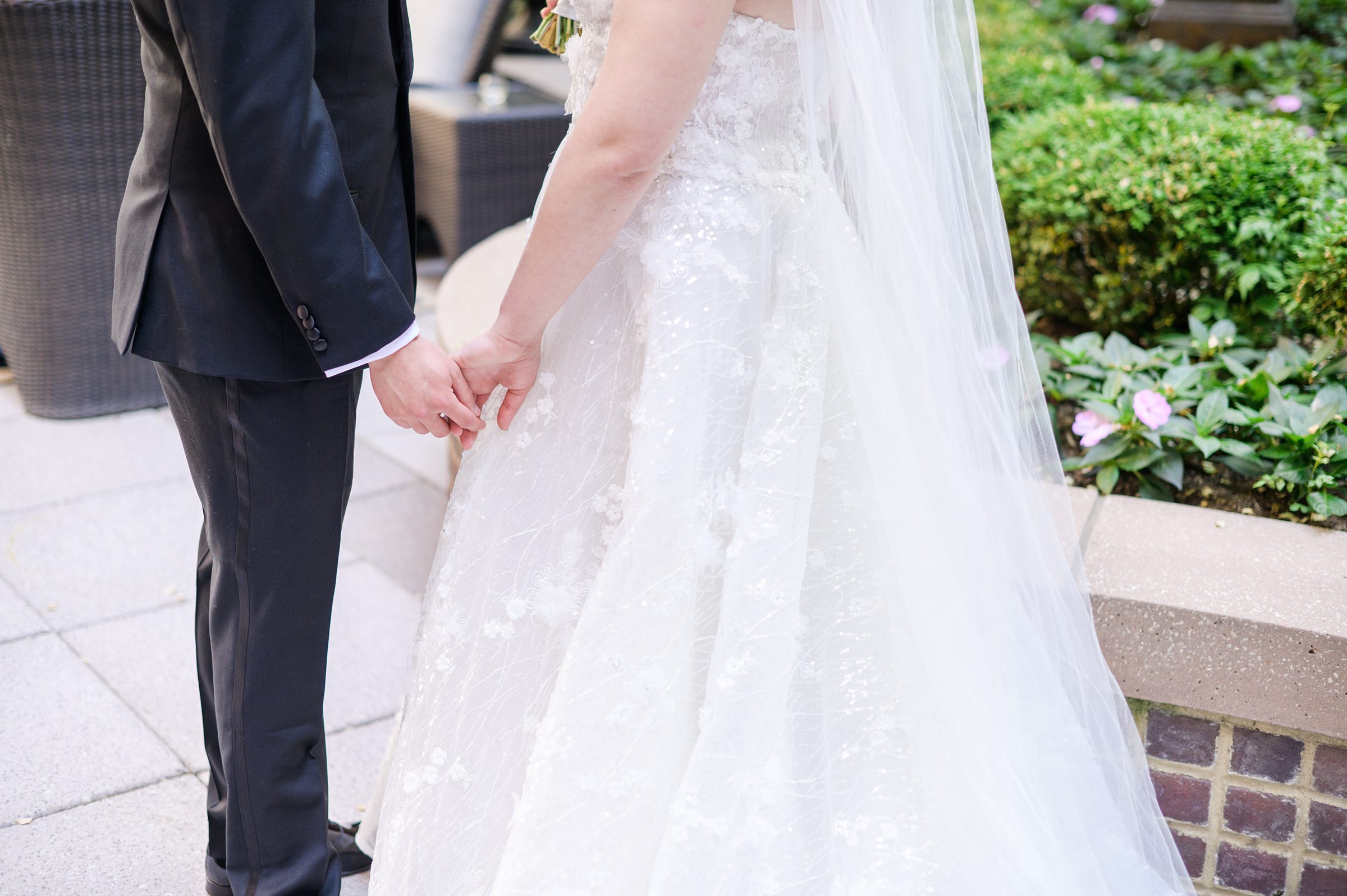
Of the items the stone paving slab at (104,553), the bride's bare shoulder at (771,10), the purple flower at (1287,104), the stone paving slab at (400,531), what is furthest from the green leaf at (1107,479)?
the purple flower at (1287,104)

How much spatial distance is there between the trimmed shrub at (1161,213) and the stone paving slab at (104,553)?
2509 millimetres

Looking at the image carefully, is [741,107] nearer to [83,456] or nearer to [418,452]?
[418,452]

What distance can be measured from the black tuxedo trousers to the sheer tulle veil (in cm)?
77

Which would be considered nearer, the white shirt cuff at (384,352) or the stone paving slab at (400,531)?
the white shirt cuff at (384,352)

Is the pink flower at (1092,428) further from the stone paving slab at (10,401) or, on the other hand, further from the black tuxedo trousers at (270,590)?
the stone paving slab at (10,401)

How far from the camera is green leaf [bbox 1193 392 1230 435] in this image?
233 centimetres

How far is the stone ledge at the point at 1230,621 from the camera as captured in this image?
179 cm

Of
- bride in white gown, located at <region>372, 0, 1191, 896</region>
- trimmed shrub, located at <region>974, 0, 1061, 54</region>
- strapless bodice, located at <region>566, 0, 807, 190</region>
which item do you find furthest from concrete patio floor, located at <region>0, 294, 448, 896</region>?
trimmed shrub, located at <region>974, 0, 1061, 54</region>

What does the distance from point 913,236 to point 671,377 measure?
40 centimetres

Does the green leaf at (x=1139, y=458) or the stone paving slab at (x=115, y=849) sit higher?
the green leaf at (x=1139, y=458)

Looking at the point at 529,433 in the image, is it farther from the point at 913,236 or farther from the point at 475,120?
the point at 475,120

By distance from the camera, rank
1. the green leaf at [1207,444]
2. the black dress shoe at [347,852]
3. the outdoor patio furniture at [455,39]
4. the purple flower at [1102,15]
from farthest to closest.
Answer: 1. the purple flower at [1102,15]
2. the outdoor patio furniture at [455,39]
3. the green leaf at [1207,444]
4. the black dress shoe at [347,852]

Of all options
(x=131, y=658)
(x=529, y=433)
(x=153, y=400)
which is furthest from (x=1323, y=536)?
(x=153, y=400)

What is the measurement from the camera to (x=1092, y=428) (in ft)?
7.89
